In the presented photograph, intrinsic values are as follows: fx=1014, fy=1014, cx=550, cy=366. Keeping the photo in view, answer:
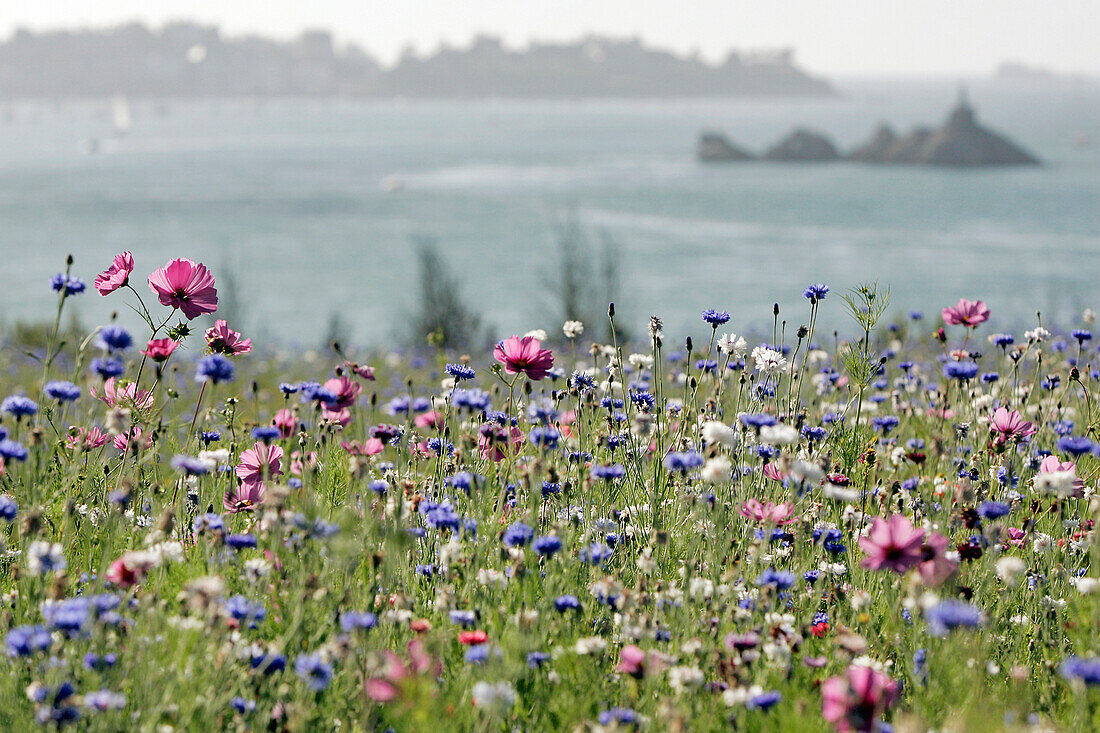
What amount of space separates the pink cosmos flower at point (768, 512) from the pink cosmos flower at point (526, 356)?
863 mm

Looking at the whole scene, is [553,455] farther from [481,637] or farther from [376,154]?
[376,154]

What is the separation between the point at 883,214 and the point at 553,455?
2466 inches

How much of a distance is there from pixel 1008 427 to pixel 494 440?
6.22 ft

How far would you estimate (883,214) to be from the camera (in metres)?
62.3

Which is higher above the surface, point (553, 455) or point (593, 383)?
point (593, 383)

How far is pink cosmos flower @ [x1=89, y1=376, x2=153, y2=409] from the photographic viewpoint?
352 centimetres

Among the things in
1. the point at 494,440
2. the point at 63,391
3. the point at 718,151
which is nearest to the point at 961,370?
the point at 494,440

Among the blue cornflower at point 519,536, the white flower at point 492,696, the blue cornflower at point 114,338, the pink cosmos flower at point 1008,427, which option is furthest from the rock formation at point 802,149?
the white flower at point 492,696

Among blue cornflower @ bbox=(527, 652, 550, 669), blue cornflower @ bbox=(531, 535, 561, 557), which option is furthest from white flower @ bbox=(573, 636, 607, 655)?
blue cornflower @ bbox=(531, 535, 561, 557)

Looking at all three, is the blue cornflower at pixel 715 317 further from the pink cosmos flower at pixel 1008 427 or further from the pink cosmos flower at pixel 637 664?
the pink cosmos flower at pixel 637 664

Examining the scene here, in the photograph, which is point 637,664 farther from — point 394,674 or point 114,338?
point 114,338

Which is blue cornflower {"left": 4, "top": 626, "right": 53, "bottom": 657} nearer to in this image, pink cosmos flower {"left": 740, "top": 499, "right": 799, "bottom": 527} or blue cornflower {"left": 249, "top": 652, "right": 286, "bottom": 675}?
blue cornflower {"left": 249, "top": 652, "right": 286, "bottom": 675}

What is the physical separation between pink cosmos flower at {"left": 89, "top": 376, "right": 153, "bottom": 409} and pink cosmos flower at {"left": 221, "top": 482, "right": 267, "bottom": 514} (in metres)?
0.49

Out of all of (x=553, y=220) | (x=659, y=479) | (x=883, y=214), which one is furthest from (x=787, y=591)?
(x=883, y=214)
